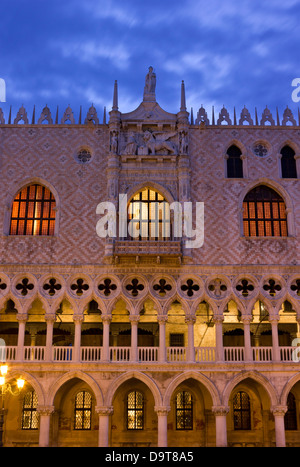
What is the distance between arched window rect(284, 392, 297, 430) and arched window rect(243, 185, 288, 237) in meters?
7.48

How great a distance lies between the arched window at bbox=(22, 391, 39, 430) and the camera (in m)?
26.3

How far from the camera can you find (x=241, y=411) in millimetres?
26625

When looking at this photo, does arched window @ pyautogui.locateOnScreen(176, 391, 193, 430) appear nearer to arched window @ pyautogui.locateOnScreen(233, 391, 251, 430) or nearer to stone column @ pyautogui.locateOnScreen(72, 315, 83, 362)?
arched window @ pyautogui.locateOnScreen(233, 391, 251, 430)

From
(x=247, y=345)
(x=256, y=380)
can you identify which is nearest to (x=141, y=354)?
(x=247, y=345)

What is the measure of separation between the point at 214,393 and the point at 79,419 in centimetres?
664

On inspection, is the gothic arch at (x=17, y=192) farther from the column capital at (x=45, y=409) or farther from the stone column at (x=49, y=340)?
the column capital at (x=45, y=409)

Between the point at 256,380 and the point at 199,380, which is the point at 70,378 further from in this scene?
the point at 256,380

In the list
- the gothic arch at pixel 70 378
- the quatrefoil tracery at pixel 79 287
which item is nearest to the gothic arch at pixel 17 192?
the quatrefoil tracery at pixel 79 287

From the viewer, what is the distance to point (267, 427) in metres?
25.8

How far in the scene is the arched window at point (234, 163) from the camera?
1044 inches

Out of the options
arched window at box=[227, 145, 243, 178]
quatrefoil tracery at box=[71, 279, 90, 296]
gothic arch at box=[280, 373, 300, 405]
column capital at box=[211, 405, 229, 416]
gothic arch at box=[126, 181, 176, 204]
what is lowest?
column capital at box=[211, 405, 229, 416]

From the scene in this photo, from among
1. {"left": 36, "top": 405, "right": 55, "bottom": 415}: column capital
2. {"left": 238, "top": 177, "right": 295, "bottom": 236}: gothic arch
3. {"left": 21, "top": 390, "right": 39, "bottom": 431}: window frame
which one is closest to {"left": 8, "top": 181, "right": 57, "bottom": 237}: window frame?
{"left": 36, "top": 405, "right": 55, "bottom": 415}: column capital

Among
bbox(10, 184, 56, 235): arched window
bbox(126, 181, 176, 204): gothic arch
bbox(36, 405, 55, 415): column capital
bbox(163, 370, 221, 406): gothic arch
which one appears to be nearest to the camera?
bbox(36, 405, 55, 415): column capital

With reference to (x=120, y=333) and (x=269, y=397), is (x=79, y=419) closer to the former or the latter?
(x=120, y=333)
